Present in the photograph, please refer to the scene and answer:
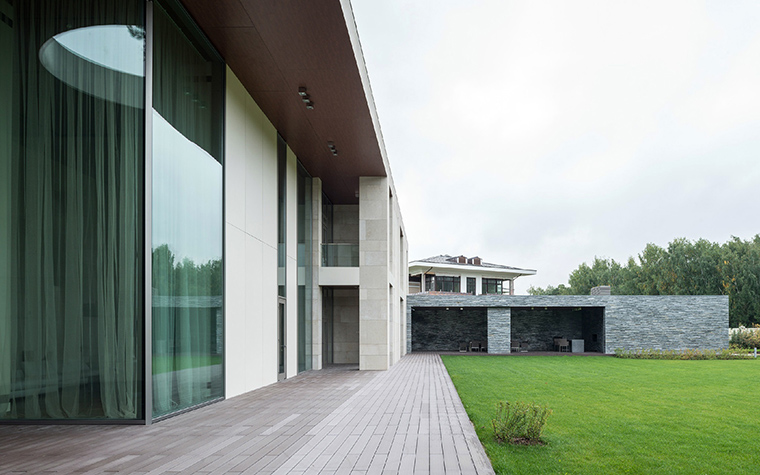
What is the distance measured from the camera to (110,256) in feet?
25.4

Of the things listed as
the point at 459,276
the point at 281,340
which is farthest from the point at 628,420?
the point at 459,276

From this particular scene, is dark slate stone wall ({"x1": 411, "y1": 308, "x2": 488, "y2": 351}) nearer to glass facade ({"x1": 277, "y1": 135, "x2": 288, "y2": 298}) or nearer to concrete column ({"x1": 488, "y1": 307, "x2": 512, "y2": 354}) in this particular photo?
concrete column ({"x1": 488, "y1": 307, "x2": 512, "y2": 354})

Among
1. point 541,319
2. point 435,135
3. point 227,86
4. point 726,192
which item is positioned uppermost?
point 435,135

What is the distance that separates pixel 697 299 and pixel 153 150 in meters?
28.0

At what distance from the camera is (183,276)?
8820 millimetres

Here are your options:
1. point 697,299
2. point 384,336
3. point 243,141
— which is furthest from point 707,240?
point 243,141

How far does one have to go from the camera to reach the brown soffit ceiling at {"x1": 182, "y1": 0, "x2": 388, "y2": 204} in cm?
881

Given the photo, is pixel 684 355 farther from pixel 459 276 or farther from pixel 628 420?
pixel 459 276

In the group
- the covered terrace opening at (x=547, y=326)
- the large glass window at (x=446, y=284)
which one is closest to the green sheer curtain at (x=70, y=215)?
the covered terrace opening at (x=547, y=326)

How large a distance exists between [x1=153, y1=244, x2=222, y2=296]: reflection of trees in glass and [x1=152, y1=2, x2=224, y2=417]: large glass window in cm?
1

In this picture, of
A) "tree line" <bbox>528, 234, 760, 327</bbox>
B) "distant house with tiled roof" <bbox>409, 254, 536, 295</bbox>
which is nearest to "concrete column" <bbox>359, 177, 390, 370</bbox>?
"distant house with tiled roof" <bbox>409, 254, 536, 295</bbox>

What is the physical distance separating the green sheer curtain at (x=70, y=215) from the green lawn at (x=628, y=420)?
4.68 meters

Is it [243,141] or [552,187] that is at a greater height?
[552,187]

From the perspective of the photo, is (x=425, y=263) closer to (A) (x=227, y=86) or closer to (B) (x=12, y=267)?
(A) (x=227, y=86)
